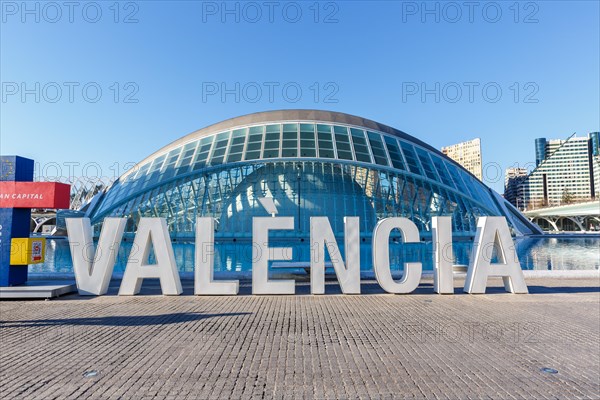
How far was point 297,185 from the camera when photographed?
3262 centimetres

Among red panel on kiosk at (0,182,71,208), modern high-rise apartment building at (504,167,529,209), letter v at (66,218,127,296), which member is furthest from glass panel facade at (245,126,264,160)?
modern high-rise apartment building at (504,167,529,209)

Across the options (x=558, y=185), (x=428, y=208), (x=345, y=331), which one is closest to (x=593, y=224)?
(x=558, y=185)

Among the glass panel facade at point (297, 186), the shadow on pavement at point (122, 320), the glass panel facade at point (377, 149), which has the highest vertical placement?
the glass panel facade at point (377, 149)

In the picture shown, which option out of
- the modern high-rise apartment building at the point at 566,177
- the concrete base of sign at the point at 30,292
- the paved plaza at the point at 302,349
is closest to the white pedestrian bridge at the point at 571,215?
the modern high-rise apartment building at the point at 566,177

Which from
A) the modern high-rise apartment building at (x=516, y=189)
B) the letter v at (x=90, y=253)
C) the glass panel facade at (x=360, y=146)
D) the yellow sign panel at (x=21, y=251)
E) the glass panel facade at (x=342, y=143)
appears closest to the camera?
the letter v at (x=90, y=253)

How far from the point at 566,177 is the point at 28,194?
16061 centimetres

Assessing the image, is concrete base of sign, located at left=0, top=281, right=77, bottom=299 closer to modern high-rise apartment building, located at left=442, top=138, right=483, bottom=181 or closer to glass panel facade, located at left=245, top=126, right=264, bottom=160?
glass panel facade, located at left=245, top=126, right=264, bottom=160

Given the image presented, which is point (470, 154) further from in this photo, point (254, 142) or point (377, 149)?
point (254, 142)

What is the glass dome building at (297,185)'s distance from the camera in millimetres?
31000

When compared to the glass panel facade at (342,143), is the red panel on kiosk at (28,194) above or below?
below

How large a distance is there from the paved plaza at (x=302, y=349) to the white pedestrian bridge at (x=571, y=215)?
252 ft

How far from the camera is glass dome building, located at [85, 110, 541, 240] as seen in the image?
31.0 m

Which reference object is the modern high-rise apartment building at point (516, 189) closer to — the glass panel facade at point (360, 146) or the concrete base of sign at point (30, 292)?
the glass panel facade at point (360, 146)

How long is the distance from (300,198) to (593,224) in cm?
10837
